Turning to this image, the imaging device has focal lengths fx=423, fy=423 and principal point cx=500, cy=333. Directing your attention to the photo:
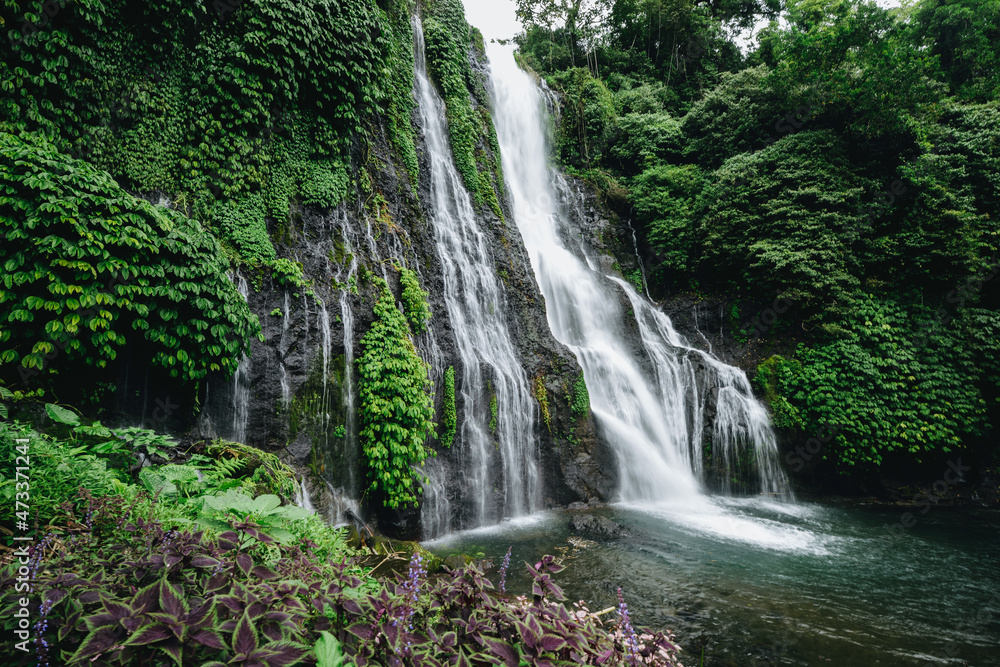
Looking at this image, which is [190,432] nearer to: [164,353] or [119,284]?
[164,353]

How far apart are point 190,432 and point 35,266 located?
2417 millimetres

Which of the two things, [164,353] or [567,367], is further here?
[567,367]

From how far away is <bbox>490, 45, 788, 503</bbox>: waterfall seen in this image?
11.0 m

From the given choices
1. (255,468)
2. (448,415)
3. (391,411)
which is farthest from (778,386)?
(255,468)

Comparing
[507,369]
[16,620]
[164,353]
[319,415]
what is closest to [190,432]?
[164,353]

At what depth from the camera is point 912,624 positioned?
523cm

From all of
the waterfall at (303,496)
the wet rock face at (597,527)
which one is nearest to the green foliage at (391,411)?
the waterfall at (303,496)

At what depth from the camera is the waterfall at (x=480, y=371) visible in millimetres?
8750

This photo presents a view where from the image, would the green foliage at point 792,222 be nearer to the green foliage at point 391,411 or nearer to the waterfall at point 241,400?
the green foliage at point 391,411

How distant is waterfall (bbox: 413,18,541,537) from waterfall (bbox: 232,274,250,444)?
11.2 ft

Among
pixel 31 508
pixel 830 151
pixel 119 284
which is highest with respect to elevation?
pixel 830 151

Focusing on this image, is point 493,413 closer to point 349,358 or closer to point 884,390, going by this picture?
point 349,358

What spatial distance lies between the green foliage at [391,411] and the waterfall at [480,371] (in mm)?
1208

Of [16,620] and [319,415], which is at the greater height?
[319,415]
